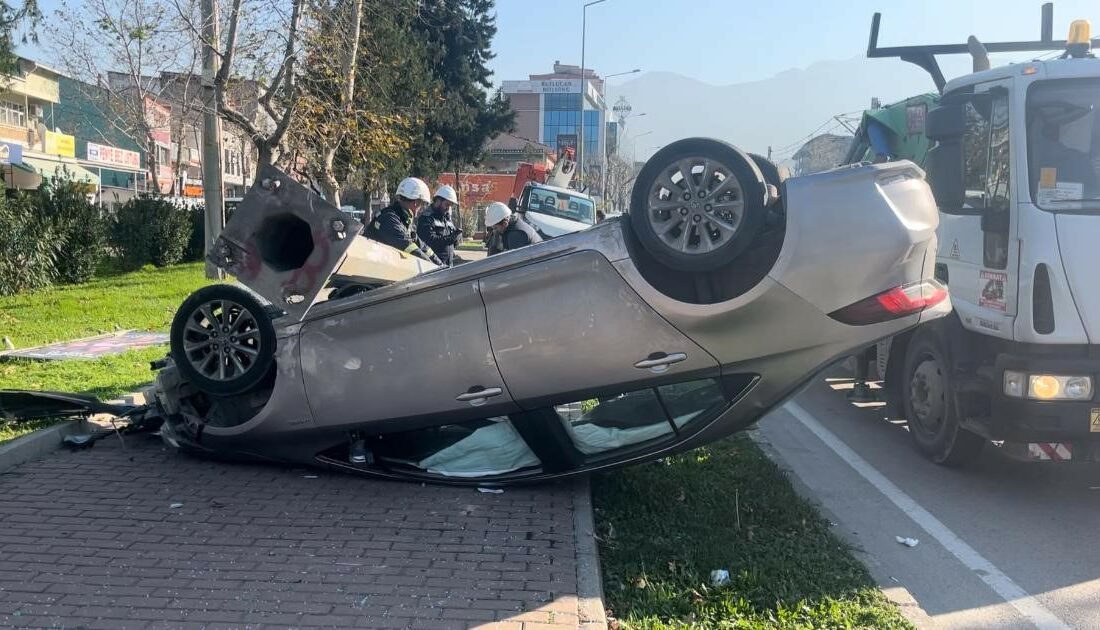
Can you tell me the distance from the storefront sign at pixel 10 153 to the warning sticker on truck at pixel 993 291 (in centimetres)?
3948

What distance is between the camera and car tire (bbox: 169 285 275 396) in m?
5.28

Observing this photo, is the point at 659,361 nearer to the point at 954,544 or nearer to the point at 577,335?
the point at 577,335

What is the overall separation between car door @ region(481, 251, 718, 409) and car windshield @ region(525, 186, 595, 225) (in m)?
17.3

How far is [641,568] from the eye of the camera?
4.36m

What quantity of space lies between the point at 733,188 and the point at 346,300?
235 centimetres

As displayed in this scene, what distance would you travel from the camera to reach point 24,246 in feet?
48.8

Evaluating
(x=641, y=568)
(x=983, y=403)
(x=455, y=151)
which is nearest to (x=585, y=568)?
(x=641, y=568)

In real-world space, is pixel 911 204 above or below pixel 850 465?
above

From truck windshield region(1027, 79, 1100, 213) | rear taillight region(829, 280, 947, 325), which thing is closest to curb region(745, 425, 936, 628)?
rear taillight region(829, 280, 947, 325)

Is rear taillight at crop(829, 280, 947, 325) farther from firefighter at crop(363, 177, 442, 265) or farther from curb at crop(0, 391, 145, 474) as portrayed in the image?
curb at crop(0, 391, 145, 474)

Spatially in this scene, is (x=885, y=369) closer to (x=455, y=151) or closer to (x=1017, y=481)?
(x=1017, y=481)

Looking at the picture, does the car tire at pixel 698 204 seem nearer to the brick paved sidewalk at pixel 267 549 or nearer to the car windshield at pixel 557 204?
the brick paved sidewalk at pixel 267 549

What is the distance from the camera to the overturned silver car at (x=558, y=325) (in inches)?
168

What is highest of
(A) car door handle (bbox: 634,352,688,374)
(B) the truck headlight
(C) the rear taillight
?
(C) the rear taillight
